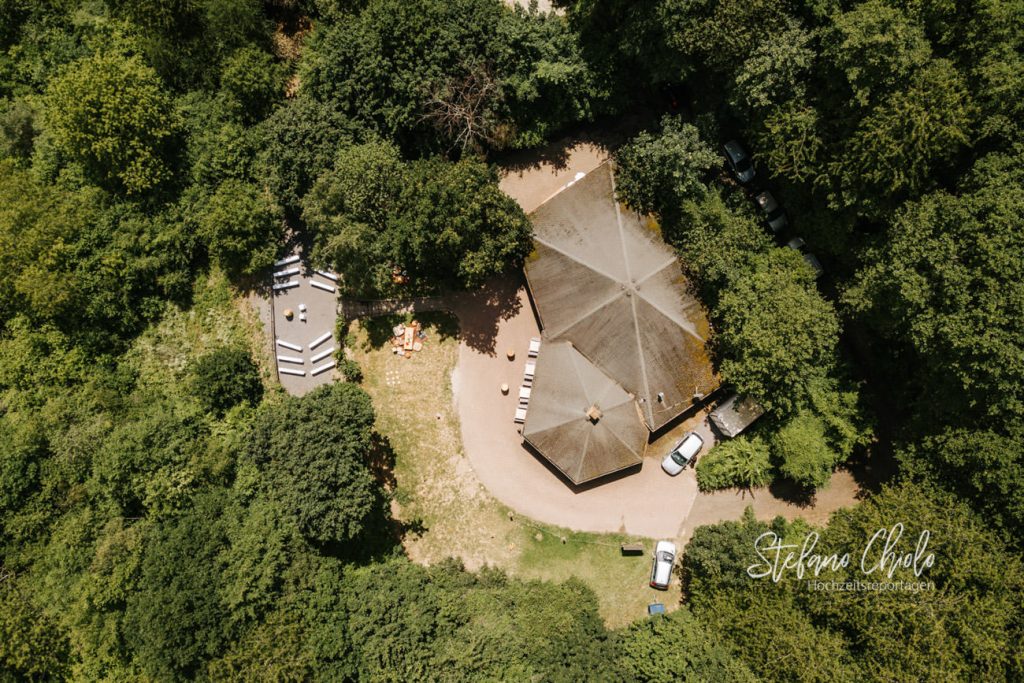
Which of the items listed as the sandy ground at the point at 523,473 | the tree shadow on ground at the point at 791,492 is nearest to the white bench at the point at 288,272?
the sandy ground at the point at 523,473

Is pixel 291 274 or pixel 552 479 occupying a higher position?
pixel 291 274

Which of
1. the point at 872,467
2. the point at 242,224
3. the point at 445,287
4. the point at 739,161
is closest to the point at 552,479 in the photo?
the point at 445,287

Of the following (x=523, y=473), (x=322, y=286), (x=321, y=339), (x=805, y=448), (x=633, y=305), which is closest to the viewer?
(x=805, y=448)

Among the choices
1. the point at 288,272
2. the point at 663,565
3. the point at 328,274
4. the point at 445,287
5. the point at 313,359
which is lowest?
the point at 663,565

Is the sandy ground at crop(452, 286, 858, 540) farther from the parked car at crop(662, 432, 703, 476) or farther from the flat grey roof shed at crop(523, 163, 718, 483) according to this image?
the flat grey roof shed at crop(523, 163, 718, 483)

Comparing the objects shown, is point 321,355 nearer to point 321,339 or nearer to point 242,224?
point 321,339

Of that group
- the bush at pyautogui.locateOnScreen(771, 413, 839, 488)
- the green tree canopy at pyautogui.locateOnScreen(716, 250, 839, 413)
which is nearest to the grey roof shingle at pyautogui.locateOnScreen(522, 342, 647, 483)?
the green tree canopy at pyautogui.locateOnScreen(716, 250, 839, 413)

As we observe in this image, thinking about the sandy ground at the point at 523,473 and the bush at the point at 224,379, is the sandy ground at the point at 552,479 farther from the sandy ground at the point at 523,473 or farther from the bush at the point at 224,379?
the bush at the point at 224,379
